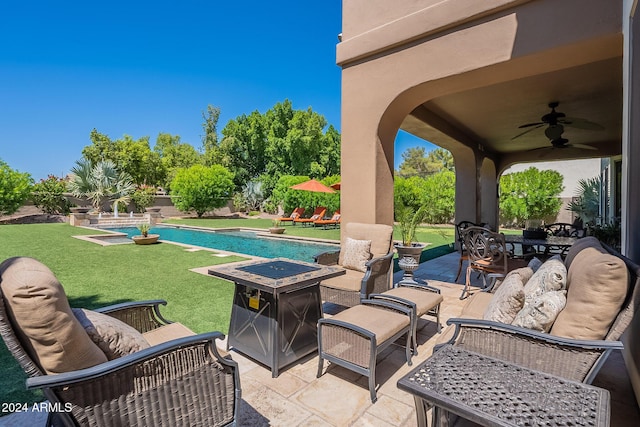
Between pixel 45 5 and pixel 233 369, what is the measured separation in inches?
634

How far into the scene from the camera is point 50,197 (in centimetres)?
1970

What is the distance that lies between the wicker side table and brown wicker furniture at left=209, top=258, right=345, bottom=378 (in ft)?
4.47

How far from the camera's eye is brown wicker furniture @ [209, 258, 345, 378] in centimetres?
A: 272

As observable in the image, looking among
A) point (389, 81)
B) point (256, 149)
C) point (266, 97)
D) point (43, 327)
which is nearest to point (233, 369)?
point (43, 327)

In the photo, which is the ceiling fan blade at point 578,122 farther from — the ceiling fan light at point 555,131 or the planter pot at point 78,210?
the planter pot at point 78,210

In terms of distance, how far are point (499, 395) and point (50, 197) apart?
2553 centimetres

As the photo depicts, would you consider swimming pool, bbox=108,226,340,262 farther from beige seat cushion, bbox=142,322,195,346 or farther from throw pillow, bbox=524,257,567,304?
throw pillow, bbox=524,257,567,304

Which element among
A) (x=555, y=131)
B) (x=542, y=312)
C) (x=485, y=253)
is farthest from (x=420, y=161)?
(x=542, y=312)

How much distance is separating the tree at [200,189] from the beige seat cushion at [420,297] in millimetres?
21855

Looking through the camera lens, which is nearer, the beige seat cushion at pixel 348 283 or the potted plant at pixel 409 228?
the beige seat cushion at pixel 348 283

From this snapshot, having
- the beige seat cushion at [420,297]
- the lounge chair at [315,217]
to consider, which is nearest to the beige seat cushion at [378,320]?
the beige seat cushion at [420,297]

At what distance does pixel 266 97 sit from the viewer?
30359mm

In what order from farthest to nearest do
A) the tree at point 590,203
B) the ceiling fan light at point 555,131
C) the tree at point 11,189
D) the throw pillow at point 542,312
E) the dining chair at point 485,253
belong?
the tree at point 11,189 → the tree at point 590,203 → the ceiling fan light at point 555,131 → the dining chair at point 485,253 → the throw pillow at point 542,312

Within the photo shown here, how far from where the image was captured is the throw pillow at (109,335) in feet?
4.99
